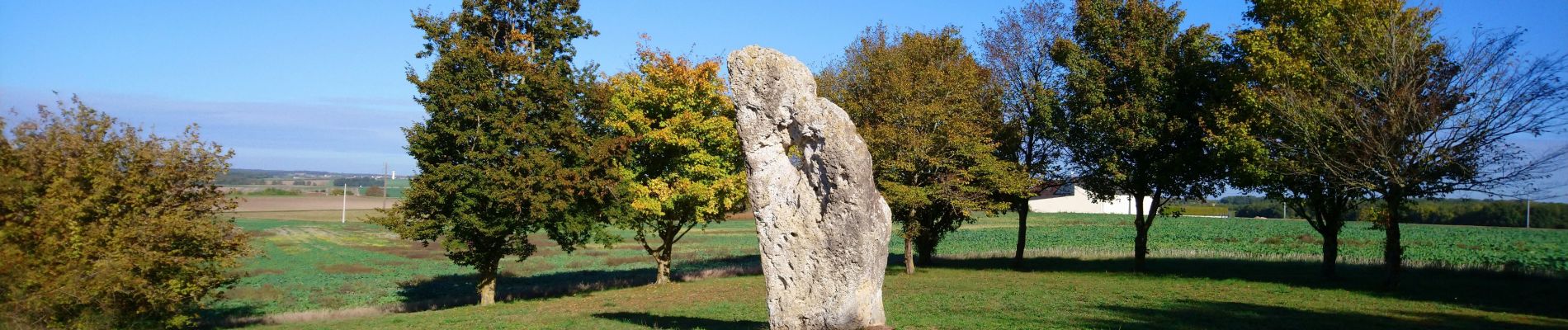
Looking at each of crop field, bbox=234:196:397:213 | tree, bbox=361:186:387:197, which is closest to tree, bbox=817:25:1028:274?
crop field, bbox=234:196:397:213

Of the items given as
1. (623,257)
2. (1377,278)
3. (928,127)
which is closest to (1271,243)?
(1377,278)

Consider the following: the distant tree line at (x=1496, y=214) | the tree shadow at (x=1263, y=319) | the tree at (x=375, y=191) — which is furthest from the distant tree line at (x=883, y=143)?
the tree at (x=375, y=191)

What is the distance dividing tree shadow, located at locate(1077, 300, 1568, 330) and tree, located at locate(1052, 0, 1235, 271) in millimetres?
11515

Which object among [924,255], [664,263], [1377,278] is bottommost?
[664,263]

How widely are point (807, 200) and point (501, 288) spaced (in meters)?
26.5

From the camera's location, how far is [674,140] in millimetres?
30375

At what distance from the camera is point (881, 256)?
42.6 ft

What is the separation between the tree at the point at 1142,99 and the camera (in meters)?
31.9

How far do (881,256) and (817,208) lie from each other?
4.12ft

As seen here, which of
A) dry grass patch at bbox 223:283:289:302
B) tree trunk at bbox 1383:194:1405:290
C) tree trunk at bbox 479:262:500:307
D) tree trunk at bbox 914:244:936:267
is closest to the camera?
tree trunk at bbox 1383:194:1405:290

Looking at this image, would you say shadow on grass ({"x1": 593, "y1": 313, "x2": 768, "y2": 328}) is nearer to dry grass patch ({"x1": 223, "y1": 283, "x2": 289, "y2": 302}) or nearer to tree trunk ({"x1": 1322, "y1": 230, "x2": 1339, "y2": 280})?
dry grass patch ({"x1": 223, "y1": 283, "x2": 289, "y2": 302})

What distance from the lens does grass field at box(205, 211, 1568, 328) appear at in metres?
19.8

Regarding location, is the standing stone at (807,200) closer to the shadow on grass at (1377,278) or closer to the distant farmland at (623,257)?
the shadow on grass at (1377,278)

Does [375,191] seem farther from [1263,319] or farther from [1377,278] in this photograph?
[1263,319]
